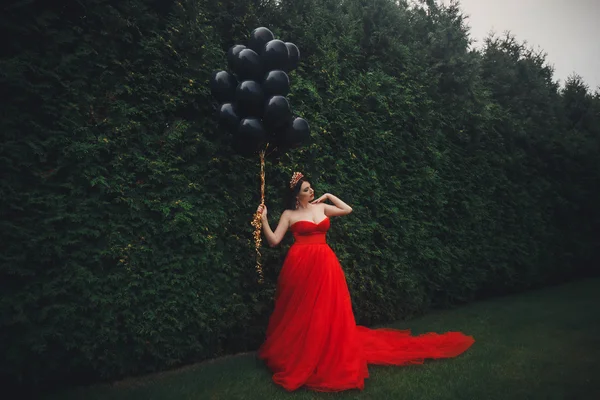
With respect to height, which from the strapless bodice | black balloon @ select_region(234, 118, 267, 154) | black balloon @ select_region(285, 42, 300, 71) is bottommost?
the strapless bodice

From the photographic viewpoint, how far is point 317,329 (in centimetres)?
406

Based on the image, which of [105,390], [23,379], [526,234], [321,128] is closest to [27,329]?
[23,379]

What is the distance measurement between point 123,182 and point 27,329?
155 centimetres

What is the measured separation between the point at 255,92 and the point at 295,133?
629 mm

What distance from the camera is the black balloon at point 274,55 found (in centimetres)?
413

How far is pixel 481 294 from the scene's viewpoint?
8523mm

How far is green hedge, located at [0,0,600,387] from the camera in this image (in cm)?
354

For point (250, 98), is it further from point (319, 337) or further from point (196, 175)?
point (319, 337)

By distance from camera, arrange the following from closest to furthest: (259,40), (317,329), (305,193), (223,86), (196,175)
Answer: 1. (317,329)
2. (223,86)
3. (259,40)
4. (196,175)
5. (305,193)

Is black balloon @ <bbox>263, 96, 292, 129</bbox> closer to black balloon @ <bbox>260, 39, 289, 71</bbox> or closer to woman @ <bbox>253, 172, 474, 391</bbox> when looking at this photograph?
black balloon @ <bbox>260, 39, 289, 71</bbox>

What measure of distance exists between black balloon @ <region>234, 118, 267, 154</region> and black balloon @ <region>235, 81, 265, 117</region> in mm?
96

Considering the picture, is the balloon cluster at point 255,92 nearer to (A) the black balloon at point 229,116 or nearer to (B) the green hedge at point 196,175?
(A) the black balloon at point 229,116

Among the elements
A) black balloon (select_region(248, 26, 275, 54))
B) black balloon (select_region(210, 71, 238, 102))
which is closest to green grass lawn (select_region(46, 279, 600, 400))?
black balloon (select_region(210, 71, 238, 102))

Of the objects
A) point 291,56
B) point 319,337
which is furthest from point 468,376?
Result: point 291,56
